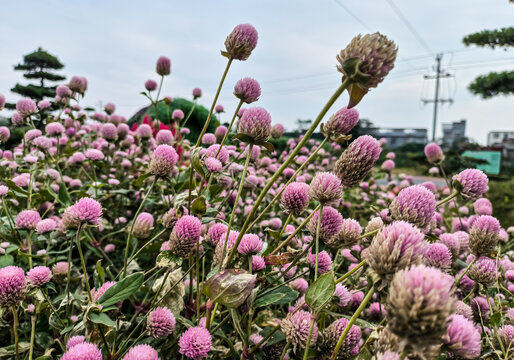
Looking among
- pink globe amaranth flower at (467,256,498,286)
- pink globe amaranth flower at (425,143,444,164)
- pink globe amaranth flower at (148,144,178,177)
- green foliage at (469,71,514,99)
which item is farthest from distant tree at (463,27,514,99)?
pink globe amaranth flower at (148,144,178,177)

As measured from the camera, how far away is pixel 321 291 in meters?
0.54

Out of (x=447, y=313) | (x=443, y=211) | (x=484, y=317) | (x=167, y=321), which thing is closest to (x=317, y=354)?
(x=167, y=321)

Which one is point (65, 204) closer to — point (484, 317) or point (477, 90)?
point (484, 317)

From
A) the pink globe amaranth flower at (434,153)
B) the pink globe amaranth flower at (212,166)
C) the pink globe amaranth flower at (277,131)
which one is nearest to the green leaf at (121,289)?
the pink globe amaranth flower at (212,166)

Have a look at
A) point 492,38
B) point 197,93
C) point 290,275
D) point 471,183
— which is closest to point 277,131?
point 197,93

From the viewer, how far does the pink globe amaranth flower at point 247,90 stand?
812 millimetres

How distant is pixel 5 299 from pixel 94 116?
2289 millimetres

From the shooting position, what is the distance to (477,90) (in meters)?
9.77

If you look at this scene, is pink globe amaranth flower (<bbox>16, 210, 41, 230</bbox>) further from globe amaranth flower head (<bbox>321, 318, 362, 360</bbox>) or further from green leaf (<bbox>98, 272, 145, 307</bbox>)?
globe amaranth flower head (<bbox>321, 318, 362, 360</bbox>)

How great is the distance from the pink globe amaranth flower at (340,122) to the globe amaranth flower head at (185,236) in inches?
13.6

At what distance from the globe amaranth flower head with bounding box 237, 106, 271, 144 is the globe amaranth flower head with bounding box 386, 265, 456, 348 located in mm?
427

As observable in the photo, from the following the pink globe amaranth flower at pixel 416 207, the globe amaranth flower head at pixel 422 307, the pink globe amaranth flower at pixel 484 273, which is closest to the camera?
the globe amaranth flower head at pixel 422 307

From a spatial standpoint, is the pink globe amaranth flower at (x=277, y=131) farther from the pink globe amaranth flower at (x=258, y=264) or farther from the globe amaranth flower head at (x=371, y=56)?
the globe amaranth flower head at (x=371, y=56)

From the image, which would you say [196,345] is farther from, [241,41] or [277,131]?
[277,131]
